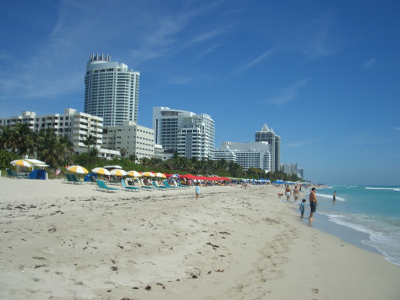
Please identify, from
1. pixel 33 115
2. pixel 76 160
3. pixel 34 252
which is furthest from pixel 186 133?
pixel 34 252

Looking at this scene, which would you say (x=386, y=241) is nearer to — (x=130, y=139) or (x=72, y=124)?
(x=72, y=124)

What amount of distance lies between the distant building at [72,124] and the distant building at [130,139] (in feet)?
34.5

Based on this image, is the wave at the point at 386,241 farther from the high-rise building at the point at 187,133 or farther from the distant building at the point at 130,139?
the high-rise building at the point at 187,133

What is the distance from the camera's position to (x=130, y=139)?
337 ft

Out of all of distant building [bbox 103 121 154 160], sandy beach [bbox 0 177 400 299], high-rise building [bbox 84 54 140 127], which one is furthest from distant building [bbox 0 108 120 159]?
sandy beach [bbox 0 177 400 299]

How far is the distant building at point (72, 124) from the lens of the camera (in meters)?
86.6

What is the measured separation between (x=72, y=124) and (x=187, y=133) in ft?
185

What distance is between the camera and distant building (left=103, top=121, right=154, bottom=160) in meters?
102

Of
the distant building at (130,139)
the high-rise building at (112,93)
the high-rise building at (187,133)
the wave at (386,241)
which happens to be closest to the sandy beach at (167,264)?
the wave at (386,241)

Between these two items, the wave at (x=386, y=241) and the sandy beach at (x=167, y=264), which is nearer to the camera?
the sandy beach at (x=167, y=264)

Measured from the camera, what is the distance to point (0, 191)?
14.5 m

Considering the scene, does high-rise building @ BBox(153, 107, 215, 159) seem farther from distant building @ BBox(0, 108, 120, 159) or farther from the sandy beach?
the sandy beach

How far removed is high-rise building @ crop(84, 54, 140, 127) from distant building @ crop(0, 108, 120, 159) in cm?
4932

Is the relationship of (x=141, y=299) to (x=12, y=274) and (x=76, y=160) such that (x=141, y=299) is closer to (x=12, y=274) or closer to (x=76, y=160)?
(x=12, y=274)
